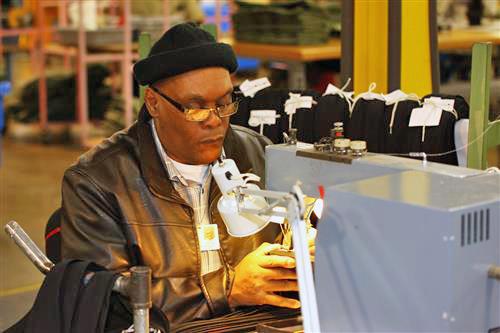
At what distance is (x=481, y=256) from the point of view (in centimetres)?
166

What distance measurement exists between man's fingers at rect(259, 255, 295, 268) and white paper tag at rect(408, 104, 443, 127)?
818mm

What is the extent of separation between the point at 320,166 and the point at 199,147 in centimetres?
53

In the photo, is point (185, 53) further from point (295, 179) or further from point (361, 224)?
point (361, 224)

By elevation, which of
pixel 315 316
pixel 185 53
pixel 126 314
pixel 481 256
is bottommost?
pixel 126 314

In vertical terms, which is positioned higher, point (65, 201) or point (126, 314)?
point (65, 201)

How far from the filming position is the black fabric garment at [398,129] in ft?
9.90

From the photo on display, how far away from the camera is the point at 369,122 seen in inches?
120

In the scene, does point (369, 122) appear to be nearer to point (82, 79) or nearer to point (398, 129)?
point (398, 129)

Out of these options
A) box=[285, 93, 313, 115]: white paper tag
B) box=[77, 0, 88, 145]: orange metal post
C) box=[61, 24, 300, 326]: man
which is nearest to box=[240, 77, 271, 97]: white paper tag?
box=[285, 93, 313, 115]: white paper tag

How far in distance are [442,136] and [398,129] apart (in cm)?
14

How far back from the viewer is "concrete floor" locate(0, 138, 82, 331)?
15.0ft

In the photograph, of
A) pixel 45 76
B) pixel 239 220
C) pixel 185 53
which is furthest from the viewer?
pixel 45 76

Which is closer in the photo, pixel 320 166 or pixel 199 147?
pixel 320 166

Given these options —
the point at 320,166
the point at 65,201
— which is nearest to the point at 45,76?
the point at 65,201
